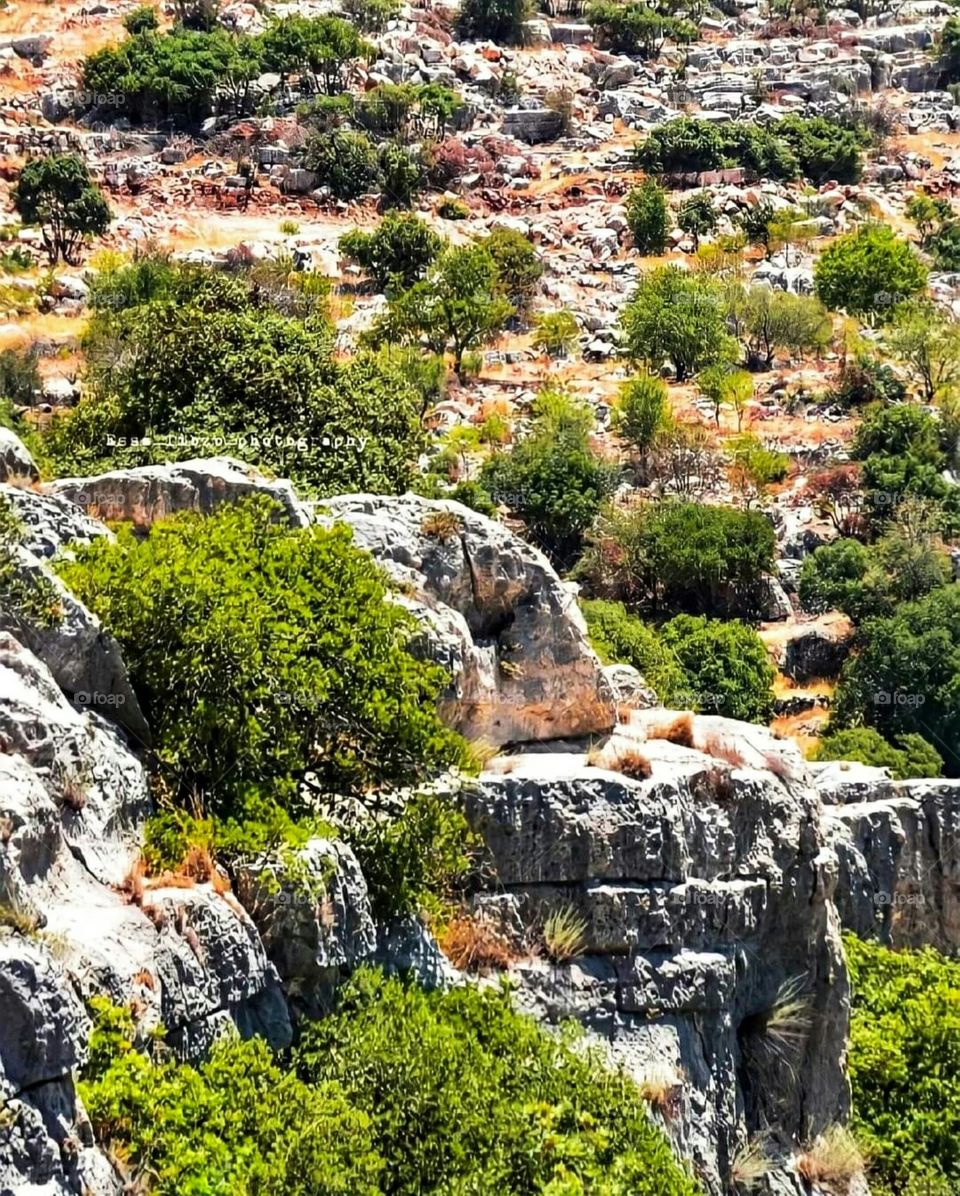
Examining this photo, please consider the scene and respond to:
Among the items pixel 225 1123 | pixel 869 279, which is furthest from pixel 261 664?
pixel 869 279

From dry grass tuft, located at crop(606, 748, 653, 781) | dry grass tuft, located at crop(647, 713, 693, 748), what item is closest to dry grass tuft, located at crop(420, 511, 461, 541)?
dry grass tuft, located at crop(647, 713, 693, 748)

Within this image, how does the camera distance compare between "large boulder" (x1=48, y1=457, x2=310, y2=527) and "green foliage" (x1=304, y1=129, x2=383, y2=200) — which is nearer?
"large boulder" (x1=48, y1=457, x2=310, y2=527)

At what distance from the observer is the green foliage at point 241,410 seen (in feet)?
83.8

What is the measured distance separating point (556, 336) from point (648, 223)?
15.8 m

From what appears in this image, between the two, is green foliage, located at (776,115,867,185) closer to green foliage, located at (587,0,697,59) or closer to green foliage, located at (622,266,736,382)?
green foliage, located at (587,0,697,59)

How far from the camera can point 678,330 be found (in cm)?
6216

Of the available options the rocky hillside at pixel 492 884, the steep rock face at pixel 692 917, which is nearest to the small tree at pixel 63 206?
the rocky hillside at pixel 492 884

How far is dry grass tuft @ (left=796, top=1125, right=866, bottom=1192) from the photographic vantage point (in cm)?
1591

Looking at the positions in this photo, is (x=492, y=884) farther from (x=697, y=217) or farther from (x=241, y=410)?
(x=697, y=217)

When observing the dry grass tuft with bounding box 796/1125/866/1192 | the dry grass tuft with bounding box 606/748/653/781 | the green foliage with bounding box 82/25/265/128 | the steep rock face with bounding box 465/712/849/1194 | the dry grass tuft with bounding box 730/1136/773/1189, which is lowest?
the green foliage with bounding box 82/25/265/128

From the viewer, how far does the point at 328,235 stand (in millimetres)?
77812

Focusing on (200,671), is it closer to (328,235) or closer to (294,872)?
(294,872)

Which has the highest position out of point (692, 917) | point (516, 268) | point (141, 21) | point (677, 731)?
point (677, 731)

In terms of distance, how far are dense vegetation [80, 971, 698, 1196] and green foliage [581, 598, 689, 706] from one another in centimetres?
2622
